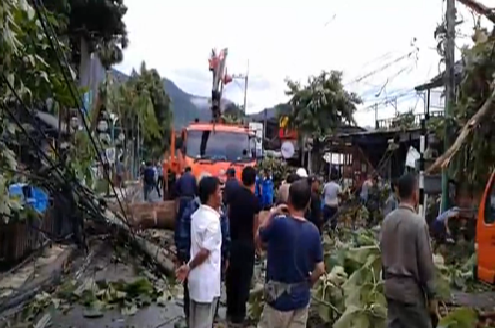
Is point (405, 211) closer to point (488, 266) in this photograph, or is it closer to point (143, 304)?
point (143, 304)

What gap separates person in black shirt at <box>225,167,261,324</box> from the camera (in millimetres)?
9516

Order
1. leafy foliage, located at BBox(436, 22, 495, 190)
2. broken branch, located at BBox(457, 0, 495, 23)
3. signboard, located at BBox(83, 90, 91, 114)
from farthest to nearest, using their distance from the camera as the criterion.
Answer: leafy foliage, located at BBox(436, 22, 495, 190)
broken branch, located at BBox(457, 0, 495, 23)
signboard, located at BBox(83, 90, 91, 114)

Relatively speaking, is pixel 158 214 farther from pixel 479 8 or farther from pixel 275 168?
pixel 275 168

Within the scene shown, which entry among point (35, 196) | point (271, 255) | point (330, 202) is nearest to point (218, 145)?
point (330, 202)

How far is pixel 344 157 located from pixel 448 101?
50.9 feet

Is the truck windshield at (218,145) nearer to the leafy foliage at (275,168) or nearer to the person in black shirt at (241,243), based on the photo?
the leafy foliage at (275,168)

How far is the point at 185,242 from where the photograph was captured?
8516mm

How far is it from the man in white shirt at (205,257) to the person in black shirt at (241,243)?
2370 mm

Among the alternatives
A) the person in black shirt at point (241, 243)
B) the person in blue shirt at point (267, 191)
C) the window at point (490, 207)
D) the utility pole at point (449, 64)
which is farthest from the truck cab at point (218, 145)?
the person in black shirt at point (241, 243)

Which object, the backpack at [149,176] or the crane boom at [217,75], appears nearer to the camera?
the crane boom at [217,75]

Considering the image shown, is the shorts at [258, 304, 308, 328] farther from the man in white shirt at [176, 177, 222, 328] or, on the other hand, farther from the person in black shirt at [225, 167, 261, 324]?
the person in black shirt at [225, 167, 261, 324]

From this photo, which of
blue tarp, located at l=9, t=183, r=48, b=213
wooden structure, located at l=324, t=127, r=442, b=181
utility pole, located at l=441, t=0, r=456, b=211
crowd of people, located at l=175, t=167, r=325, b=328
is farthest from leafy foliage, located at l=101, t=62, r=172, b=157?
crowd of people, located at l=175, t=167, r=325, b=328

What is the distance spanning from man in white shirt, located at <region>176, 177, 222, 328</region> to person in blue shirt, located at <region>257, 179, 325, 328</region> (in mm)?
779

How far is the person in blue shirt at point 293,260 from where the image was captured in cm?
613
